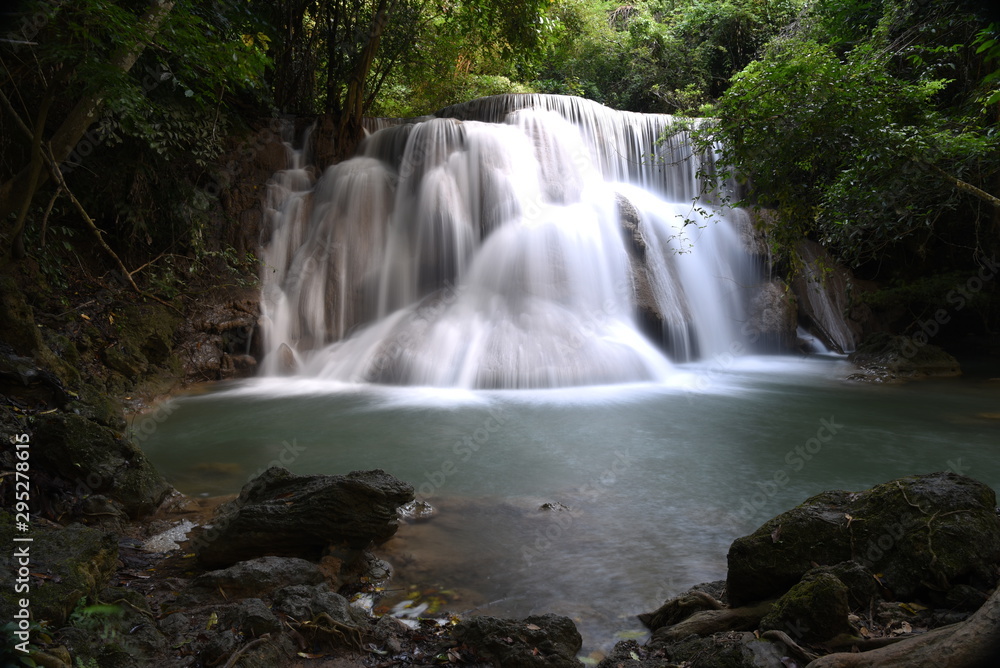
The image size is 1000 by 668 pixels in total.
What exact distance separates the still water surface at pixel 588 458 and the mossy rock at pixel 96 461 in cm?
68

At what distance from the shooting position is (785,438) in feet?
24.2

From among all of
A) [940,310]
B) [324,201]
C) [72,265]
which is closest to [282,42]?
[324,201]

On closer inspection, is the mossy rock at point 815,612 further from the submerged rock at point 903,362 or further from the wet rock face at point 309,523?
the submerged rock at point 903,362

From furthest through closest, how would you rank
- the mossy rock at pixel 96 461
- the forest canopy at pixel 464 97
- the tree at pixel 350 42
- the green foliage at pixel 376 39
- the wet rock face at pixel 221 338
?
the tree at pixel 350 42, the green foliage at pixel 376 39, the wet rock face at pixel 221 338, the forest canopy at pixel 464 97, the mossy rock at pixel 96 461

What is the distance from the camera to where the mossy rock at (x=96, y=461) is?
173 inches

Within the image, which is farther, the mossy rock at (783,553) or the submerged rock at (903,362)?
the submerged rock at (903,362)

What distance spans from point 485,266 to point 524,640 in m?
9.91

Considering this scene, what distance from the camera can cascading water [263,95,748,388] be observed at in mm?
10664

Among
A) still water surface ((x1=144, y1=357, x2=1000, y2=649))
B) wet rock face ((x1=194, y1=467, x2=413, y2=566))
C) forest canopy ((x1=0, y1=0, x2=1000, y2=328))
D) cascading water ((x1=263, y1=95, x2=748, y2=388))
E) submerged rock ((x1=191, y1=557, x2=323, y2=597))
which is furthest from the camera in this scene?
cascading water ((x1=263, y1=95, x2=748, y2=388))

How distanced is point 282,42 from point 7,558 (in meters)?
13.5

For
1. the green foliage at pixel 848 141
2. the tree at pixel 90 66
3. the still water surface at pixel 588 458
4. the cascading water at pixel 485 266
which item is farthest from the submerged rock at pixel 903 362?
the tree at pixel 90 66

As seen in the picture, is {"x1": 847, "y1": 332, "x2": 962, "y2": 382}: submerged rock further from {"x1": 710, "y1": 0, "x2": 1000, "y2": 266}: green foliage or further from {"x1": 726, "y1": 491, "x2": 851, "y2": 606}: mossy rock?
{"x1": 726, "y1": 491, "x2": 851, "y2": 606}: mossy rock

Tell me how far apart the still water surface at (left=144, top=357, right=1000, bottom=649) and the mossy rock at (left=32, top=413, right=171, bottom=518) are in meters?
0.68

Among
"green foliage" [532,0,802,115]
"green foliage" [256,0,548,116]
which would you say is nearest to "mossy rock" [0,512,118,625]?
"green foliage" [256,0,548,116]
